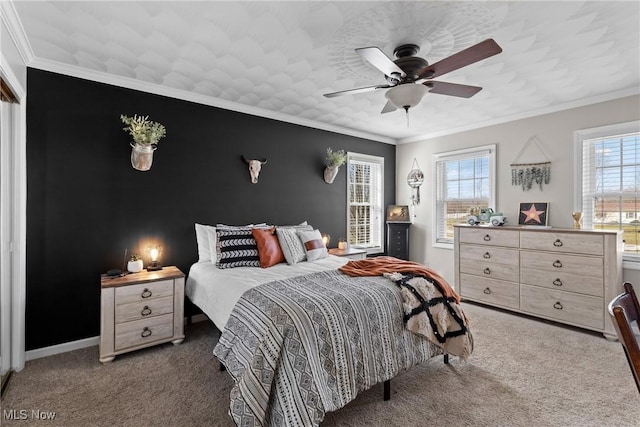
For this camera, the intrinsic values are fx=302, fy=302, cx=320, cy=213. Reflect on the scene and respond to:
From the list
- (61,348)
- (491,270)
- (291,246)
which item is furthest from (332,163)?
(61,348)

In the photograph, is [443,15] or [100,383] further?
[100,383]

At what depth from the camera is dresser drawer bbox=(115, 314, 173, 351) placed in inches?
103

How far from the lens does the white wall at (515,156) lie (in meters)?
3.55

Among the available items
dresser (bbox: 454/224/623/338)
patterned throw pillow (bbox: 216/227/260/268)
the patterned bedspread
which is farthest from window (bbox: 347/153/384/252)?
the patterned bedspread

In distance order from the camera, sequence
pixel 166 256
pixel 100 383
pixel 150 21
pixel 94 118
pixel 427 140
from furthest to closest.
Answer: pixel 427 140 < pixel 166 256 < pixel 94 118 < pixel 100 383 < pixel 150 21

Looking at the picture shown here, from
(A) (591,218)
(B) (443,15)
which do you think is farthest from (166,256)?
(A) (591,218)

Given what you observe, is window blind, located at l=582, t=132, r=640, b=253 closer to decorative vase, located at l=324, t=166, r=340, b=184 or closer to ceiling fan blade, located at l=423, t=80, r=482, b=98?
ceiling fan blade, located at l=423, t=80, r=482, b=98

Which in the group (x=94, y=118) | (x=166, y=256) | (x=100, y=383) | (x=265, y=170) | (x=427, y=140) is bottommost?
(x=100, y=383)

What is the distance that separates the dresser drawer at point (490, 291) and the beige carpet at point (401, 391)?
86 cm

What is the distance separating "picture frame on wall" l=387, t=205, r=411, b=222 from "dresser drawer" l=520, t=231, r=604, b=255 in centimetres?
188

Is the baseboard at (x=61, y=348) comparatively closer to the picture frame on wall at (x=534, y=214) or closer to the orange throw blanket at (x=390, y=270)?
the orange throw blanket at (x=390, y=270)

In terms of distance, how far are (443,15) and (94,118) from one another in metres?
3.19

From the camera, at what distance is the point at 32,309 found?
2.67 metres

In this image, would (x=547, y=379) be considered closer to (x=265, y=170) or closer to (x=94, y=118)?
(x=265, y=170)
